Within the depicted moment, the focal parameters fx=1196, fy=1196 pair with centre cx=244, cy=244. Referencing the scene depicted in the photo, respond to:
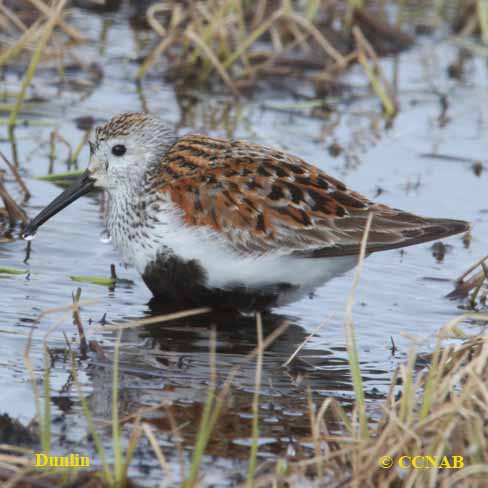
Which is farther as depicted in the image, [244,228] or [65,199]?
[65,199]

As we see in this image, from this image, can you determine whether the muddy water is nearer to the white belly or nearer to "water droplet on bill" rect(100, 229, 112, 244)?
"water droplet on bill" rect(100, 229, 112, 244)

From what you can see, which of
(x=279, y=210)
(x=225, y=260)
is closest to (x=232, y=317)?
(x=225, y=260)

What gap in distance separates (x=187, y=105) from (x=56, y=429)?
22.4ft

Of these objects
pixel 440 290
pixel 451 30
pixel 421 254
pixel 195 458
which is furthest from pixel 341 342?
pixel 451 30

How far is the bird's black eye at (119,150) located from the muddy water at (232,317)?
0.82m

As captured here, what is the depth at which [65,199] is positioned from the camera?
26.3ft

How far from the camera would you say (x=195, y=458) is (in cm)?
469

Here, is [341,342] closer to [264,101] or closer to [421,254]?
[421,254]

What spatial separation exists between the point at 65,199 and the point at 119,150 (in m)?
0.51

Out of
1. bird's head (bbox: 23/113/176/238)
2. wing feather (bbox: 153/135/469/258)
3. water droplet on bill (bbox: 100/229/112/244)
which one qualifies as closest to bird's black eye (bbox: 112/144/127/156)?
bird's head (bbox: 23/113/176/238)

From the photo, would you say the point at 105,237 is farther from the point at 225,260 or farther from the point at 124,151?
the point at 225,260

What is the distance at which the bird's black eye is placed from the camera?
310 inches

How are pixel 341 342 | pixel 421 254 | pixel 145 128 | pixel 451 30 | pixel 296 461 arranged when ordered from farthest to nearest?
pixel 451 30
pixel 421 254
pixel 145 128
pixel 341 342
pixel 296 461

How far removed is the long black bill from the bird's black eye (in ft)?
0.79
